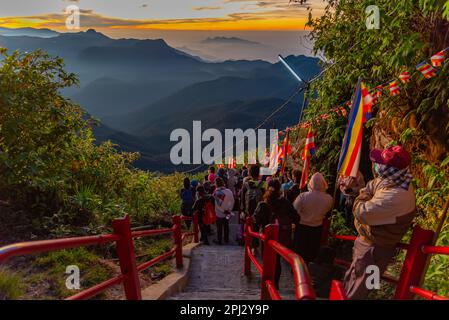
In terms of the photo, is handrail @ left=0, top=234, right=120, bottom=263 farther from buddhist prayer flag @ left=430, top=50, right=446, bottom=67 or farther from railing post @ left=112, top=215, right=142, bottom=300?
buddhist prayer flag @ left=430, top=50, right=446, bottom=67

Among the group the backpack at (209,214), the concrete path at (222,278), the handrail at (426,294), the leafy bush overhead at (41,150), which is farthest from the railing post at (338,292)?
the backpack at (209,214)

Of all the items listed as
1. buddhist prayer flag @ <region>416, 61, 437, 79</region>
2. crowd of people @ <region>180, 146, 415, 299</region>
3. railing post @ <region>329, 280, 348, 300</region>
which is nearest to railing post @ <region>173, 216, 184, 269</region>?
crowd of people @ <region>180, 146, 415, 299</region>

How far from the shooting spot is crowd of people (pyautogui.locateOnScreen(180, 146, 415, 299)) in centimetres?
431

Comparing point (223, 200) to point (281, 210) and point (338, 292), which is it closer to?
point (281, 210)

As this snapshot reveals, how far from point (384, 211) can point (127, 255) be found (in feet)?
8.56

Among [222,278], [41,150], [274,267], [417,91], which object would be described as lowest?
[222,278]

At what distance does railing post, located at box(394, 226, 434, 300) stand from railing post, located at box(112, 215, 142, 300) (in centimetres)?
263

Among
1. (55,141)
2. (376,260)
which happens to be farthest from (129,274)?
(55,141)

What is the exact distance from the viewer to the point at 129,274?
4.55 m

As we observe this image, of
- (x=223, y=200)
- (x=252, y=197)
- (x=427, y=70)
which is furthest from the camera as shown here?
(x=223, y=200)

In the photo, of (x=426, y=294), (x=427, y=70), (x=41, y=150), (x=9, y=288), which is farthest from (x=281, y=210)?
(x=41, y=150)

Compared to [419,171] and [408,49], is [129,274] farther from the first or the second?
[419,171]

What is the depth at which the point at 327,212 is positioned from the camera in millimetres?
7145
